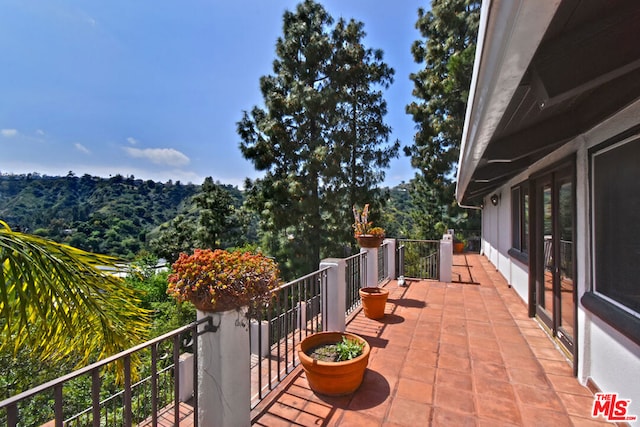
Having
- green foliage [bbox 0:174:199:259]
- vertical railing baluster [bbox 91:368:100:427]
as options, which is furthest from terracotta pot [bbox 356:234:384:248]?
green foliage [bbox 0:174:199:259]

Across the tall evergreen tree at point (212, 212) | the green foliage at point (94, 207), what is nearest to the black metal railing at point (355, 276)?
the tall evergreen tree at point (212, 212)

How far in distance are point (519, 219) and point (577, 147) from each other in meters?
3.42

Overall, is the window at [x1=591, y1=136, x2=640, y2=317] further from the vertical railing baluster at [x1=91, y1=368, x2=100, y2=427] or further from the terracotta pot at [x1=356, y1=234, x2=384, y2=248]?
the vertical railing baluster at [x1=91, y1=368, x2=100, y2=427]

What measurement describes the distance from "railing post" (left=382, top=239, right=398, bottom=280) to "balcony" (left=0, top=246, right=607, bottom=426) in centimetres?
210

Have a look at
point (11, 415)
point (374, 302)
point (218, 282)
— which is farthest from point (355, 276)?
point (11, 415)

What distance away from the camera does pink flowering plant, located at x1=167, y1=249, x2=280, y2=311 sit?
1.88 metres

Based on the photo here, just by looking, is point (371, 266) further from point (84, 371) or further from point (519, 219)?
point (84, 371)

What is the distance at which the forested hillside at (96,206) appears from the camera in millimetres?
25906

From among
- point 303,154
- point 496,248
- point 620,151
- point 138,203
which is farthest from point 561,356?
point 138,203

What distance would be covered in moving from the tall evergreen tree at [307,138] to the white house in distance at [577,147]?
28.3ft

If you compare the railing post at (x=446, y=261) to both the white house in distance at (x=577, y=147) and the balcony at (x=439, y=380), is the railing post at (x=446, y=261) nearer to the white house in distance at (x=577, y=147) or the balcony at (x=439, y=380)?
the balcony at (x=439, y=380)

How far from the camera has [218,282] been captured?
74.0 inches

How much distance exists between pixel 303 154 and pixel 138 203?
111 feet

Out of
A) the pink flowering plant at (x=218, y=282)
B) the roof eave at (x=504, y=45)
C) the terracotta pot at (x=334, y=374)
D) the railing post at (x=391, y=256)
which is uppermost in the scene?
the roof eave at (x=504, y=45)
